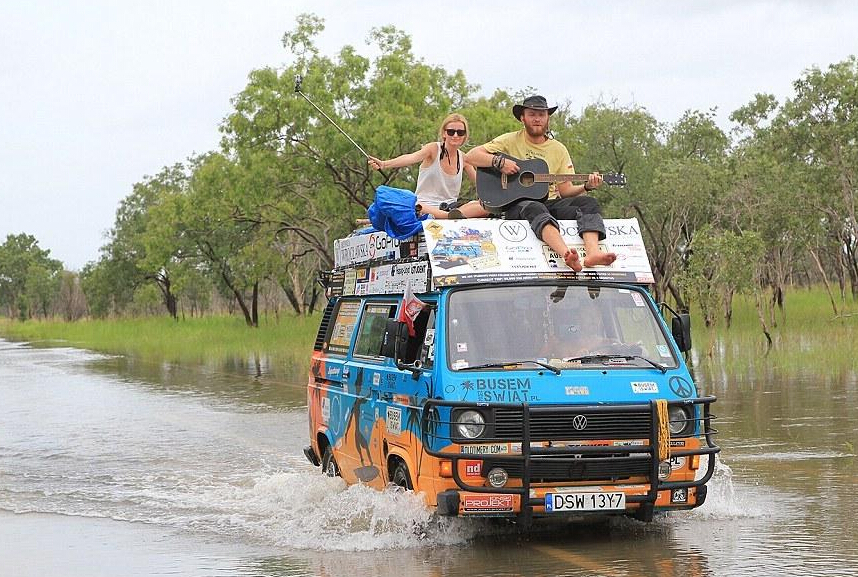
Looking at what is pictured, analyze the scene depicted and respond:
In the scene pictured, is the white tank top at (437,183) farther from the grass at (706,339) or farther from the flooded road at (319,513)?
the grass at (706,339)

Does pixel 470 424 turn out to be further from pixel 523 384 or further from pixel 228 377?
pixel 228 377

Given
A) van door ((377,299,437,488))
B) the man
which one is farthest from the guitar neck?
van door ((377,299,437,488))

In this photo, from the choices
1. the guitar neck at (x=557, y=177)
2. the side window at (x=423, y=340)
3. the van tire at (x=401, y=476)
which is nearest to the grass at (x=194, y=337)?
the guitar neck at (x=557, y=177)

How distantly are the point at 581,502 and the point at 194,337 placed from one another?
44212 millimetres

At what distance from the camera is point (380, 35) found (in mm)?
40969

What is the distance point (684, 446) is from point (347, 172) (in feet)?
103

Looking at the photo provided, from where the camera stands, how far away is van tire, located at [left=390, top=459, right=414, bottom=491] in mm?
9923

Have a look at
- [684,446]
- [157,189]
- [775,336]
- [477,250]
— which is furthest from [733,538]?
[157,189]

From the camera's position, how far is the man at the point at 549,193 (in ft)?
33.3

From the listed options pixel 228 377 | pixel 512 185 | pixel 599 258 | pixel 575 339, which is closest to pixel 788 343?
pixel 228 377

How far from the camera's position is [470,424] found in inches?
363

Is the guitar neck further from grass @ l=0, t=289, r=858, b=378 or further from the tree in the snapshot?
the tree

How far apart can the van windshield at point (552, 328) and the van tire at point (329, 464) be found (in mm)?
2616

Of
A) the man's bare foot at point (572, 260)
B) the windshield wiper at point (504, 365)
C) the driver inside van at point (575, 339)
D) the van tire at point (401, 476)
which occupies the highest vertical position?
the man's bare foot at point (572, 260)
